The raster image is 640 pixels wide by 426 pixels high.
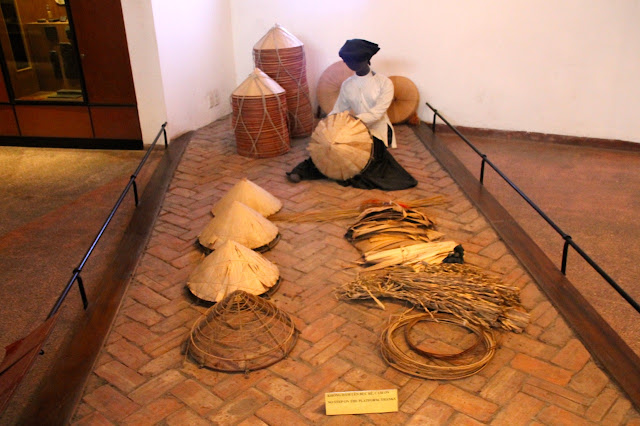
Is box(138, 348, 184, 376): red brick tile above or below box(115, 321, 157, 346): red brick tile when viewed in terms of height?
above

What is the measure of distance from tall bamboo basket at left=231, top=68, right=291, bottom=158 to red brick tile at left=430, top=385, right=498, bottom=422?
411 cm

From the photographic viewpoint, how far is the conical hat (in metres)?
4.62

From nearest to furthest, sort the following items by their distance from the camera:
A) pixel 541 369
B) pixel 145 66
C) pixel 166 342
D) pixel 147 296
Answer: pixel 541 369 < pixel 166 342 < pixel 147 296 < pixel 145 66

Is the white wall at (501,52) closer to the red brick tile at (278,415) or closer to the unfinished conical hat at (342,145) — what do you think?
the unfinished conical hat at (342,145)

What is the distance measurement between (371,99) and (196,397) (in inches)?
155

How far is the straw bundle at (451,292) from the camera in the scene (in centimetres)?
373

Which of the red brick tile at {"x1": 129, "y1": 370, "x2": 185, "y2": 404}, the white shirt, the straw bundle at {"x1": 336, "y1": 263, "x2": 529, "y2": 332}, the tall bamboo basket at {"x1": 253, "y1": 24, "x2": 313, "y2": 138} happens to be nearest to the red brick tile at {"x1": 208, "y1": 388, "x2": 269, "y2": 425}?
the red brick tile at {"x1": 129, "y1": 370, "x2": 185, "y2": 404}

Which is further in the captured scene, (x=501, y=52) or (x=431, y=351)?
(x=501, y=52)

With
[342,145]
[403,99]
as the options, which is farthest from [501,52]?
[342,145]

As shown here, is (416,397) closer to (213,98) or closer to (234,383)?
(234,383)

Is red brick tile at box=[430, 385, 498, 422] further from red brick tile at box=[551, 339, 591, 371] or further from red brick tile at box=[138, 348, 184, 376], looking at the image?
red brick tile at box=[138, 348, 184, 376]

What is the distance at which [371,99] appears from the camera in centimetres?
627

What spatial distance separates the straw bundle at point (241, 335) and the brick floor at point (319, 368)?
0.07 m

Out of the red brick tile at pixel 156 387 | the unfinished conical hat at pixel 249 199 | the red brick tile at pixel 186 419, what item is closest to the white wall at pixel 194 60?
the unfinished conical hat at pixel 249 199
